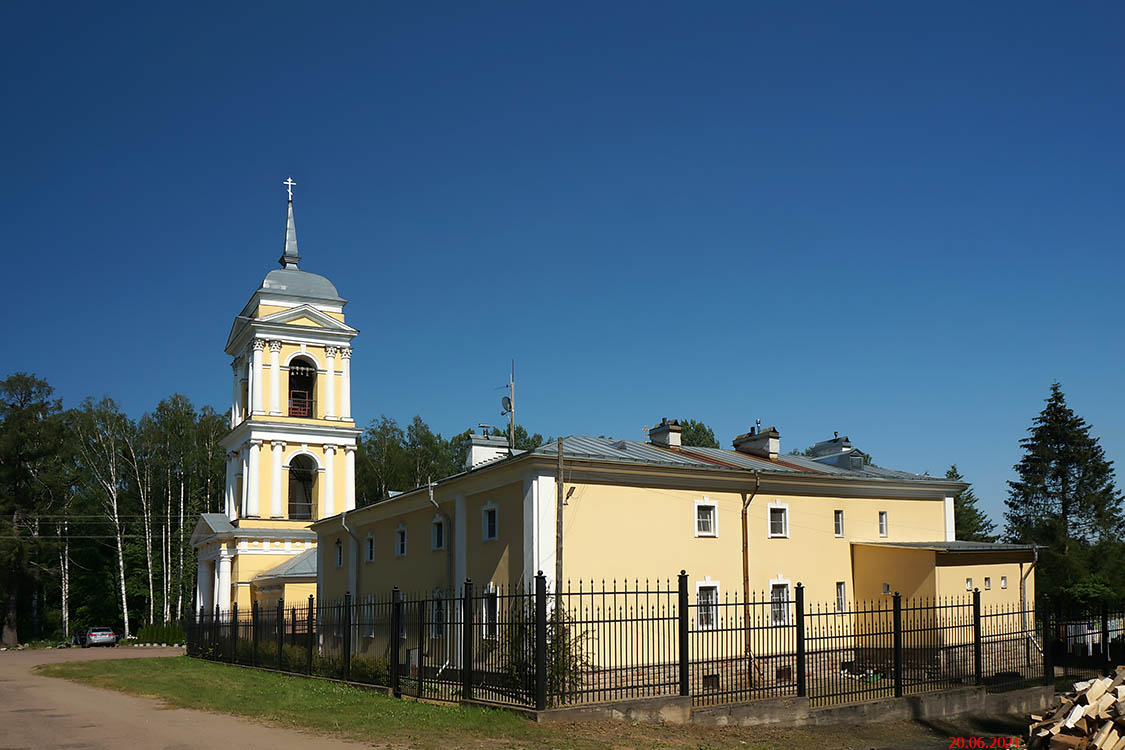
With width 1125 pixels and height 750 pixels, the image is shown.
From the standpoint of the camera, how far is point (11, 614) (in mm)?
58969

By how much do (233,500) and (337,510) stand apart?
242 inches

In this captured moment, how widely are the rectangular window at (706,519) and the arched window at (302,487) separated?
30151 millimetres

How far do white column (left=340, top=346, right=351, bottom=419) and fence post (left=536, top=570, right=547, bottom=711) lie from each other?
3833 centimetres

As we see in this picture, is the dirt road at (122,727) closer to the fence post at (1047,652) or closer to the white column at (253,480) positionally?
the fence post at (1047,652)

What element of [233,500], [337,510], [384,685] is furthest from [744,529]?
[233,500]

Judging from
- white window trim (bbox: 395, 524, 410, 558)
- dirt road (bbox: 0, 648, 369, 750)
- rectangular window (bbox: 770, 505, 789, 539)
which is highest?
rectangular window (bbox: 770, 505, 789, 539)

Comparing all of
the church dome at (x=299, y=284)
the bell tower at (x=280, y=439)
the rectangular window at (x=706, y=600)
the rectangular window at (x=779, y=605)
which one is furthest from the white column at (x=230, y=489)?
the rectangular window at (x=779, y=605)

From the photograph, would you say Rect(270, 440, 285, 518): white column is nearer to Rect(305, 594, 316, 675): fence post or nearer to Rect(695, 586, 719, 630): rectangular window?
Rect(305, 594, 316, 675): fence post

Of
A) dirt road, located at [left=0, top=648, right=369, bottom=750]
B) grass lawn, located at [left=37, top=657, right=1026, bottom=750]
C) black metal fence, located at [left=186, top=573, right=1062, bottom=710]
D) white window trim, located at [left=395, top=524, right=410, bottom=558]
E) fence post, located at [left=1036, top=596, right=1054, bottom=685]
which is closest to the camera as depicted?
dirt road, located at [left=0, top=648, right=369, bottom=750]

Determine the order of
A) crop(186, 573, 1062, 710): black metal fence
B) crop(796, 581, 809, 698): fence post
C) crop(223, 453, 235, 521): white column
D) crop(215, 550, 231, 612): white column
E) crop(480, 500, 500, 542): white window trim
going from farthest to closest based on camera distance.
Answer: crop(223, 453, 235, 521): white column, crop(215, 550, 231, 612): white column, crop(480, 500, 500, 542): white window trim, crop(796, 581, 809, 698): fence post, crop(186, 573, 1062, 710): black metal fence

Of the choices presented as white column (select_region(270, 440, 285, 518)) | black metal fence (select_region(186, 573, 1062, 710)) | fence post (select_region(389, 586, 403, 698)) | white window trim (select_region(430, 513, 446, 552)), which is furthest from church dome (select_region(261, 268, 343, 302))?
fence post (select_region(389, 586, 403, 698))

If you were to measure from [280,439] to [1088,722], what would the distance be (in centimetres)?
4374

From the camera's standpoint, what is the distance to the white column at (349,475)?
53.0m

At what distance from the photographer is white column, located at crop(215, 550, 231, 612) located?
165ft
